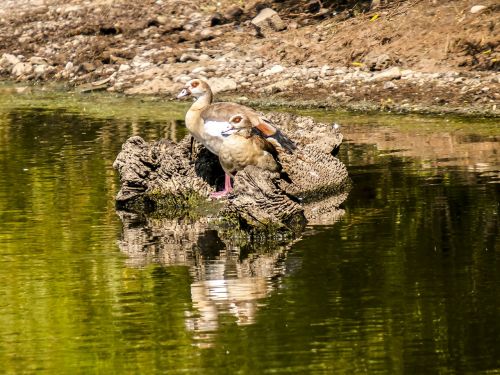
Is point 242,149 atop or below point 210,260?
atop

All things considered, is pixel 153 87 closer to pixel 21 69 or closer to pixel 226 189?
pixel 21 69

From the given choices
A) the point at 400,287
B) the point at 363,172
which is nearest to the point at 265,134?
the point at 363,172

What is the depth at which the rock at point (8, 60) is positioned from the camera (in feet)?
116

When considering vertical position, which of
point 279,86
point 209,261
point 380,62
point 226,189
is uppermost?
point 380,62

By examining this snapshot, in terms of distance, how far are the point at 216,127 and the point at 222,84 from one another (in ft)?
38.4

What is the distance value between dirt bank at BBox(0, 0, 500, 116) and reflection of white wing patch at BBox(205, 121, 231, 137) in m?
8.43

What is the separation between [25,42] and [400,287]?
24725 mm

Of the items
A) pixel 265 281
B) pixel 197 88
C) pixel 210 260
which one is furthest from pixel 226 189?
pixel 265 281

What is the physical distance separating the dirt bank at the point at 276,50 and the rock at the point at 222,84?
3 centimetres

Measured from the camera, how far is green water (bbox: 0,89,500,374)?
10984mm

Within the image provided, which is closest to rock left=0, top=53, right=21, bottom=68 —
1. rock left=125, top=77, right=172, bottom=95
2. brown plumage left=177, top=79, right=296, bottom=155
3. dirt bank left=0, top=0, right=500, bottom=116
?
dirt bank left=0, top=0, right=500, bottom=116

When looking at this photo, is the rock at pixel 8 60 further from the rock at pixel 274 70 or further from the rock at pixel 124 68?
the rock at pixel 274 70

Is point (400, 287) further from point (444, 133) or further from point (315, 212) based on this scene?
point (444, 133)

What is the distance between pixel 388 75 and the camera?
2764 cm
